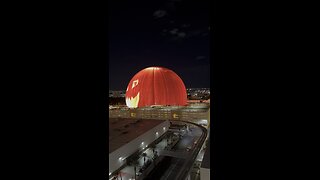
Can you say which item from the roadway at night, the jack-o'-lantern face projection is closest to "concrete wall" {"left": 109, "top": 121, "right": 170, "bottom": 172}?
the roadway at night

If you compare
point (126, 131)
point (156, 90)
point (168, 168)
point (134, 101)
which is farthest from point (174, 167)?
point (156, 90)

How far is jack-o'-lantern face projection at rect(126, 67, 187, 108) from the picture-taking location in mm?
2982

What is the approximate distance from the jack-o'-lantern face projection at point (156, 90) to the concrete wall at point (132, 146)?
17.0 ft

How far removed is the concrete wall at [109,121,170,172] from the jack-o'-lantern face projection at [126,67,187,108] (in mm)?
5185

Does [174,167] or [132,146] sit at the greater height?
[132,146]

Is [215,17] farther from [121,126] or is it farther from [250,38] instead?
[121,126]

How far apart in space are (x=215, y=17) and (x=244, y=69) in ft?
0.78

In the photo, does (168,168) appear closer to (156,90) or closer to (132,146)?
(132,146)

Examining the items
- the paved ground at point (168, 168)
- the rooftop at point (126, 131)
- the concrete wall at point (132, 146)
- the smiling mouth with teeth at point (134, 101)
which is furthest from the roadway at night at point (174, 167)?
the smiling mouth with teeth at point (134, 101)

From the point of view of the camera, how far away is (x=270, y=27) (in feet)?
1.79

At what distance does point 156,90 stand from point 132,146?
6.48m

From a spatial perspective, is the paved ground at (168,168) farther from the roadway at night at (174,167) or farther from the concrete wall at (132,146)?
the concrete wall at (132,146)

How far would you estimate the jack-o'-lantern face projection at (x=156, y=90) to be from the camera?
298cm

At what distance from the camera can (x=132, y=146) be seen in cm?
856
